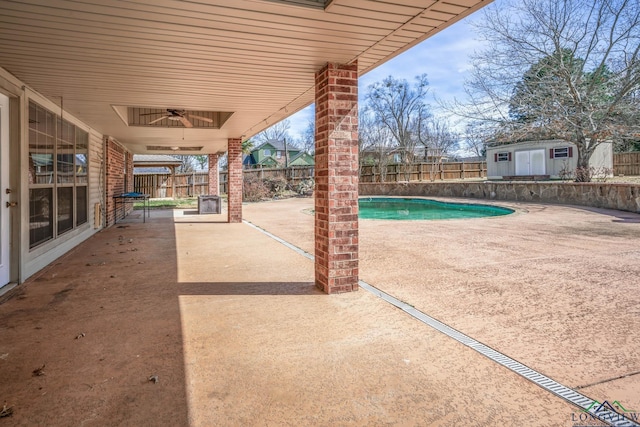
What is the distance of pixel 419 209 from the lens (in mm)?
16906

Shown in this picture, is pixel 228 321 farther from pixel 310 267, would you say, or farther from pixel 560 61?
pixel 560 61

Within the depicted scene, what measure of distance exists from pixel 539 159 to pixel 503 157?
2.12 meters

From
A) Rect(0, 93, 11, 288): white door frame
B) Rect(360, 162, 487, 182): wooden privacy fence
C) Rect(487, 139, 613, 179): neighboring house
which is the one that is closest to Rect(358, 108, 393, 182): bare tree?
Rect(360, 162, 487, 182): wooden privacy fence

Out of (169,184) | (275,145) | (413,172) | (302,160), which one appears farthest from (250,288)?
(275,145)

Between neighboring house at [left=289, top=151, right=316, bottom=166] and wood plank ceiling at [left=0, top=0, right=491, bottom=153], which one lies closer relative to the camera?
wood plank ceiling at [left=0, top=0, right=491, bottom=153]

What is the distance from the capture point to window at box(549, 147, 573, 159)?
806 inches

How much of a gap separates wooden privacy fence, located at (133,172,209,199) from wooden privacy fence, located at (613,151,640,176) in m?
23.9

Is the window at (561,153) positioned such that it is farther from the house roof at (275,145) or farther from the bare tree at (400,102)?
the house roof at (275,145)

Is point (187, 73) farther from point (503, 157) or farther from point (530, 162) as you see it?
point (503, 157)

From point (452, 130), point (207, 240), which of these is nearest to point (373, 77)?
point (452, 130)

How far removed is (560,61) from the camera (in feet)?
50.0

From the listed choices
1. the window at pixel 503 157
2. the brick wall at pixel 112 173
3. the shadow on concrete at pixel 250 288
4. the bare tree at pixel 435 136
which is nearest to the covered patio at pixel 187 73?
the shadow on concrete at pixel 250 288

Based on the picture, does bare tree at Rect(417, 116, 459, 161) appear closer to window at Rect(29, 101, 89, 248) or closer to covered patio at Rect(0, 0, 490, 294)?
covered patio at Rect(0, 0, 490, 294)

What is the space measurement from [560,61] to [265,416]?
58.5ft
